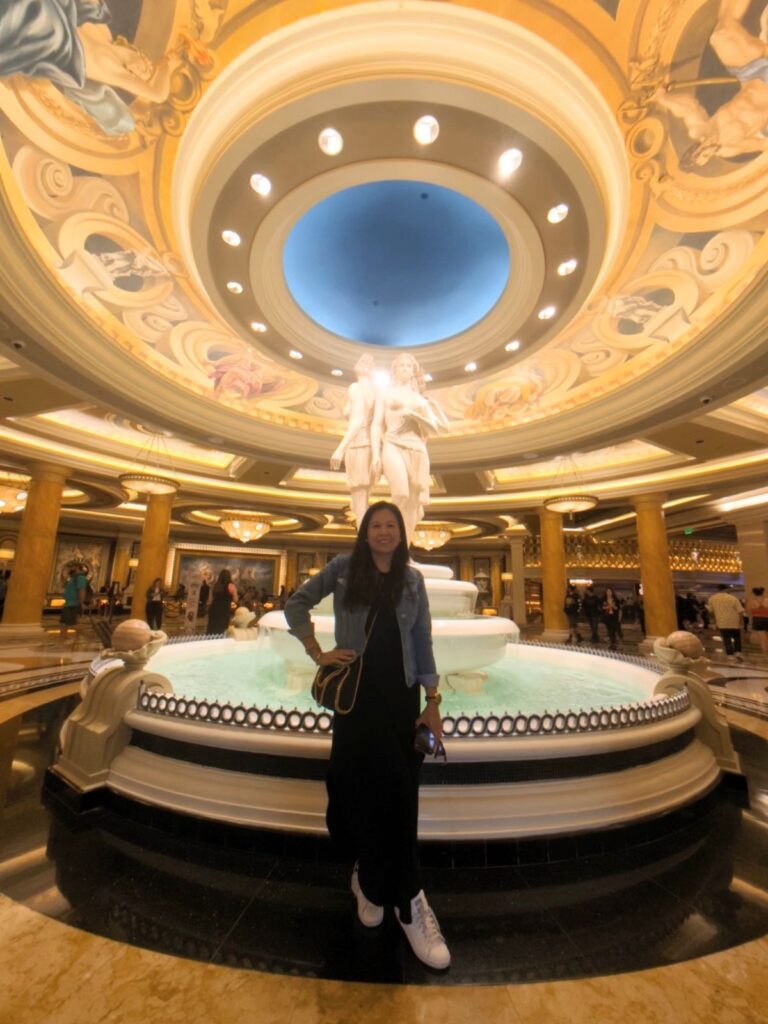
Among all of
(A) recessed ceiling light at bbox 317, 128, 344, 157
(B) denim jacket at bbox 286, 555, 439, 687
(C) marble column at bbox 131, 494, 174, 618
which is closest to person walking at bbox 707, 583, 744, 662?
(B) denim jacket at bbox 286, 555, 439, 687

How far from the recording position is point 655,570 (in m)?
10.4

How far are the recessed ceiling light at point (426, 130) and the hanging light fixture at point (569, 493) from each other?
800cm

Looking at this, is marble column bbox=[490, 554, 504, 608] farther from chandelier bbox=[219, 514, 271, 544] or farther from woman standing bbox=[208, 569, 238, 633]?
woman standing bbox=[208, 569, 238, 633]

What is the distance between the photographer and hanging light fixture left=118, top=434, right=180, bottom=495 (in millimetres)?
8926

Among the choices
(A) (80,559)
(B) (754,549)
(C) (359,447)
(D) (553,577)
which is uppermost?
(C) (359,447)

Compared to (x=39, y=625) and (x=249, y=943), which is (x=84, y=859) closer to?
(x=249, y=943)

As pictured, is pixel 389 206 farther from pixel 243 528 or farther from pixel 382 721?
pixel 243 528

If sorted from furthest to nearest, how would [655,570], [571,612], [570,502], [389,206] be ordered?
[571,612]
[655,570]
[570,502]
[389,206]

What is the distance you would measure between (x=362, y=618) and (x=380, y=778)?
49 cm

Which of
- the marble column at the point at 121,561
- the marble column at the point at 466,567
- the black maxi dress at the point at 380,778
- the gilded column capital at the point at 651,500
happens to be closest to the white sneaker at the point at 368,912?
the black maxi dress at the point at 380,778

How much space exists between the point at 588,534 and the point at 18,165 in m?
21.3

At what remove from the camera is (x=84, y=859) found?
1582mm

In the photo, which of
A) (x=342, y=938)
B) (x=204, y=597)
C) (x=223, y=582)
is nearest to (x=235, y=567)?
(x=204, y=597)

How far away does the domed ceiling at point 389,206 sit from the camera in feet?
9.63
